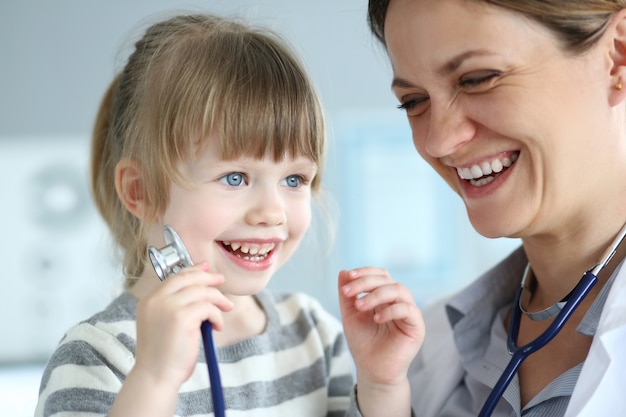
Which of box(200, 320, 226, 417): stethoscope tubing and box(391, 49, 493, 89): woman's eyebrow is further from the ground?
box(391, 49, 493, 89): woman's eyebrow

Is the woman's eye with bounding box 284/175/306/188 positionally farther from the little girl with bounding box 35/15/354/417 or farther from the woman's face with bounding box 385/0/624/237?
the woman's face with bounding box 385/0/624/237

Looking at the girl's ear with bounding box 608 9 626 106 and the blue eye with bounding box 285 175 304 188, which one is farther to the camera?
the blue eye with bounding box 285 175 304 188

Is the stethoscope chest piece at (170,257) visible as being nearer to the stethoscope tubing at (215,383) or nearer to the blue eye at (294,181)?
the stethoscope tubing at (215,383)

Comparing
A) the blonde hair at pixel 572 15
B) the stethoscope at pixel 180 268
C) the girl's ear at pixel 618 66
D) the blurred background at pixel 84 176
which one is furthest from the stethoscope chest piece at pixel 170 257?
the blurred background at pixel 84 176

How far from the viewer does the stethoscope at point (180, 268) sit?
1011 millimetres

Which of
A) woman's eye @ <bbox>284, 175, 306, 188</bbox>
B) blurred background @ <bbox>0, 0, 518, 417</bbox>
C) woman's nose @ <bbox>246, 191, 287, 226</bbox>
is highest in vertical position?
blurred background @ <bbox>0, 0, 518, 417</bbox>

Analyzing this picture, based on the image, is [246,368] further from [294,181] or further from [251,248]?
[294,181]

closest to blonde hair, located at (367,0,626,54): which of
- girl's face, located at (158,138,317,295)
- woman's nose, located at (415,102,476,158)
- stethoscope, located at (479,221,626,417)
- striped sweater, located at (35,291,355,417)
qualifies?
woman's nose, located at (415,102,476,158)

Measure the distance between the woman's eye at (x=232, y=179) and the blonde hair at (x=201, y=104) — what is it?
36mm

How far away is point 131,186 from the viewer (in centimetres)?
136

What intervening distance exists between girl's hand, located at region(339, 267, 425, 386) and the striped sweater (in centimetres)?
9

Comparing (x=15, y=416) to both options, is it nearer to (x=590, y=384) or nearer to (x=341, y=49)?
(x=590, y=384)

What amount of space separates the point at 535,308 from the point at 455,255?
7.83ft

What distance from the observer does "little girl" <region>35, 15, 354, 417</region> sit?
1.25 meters
